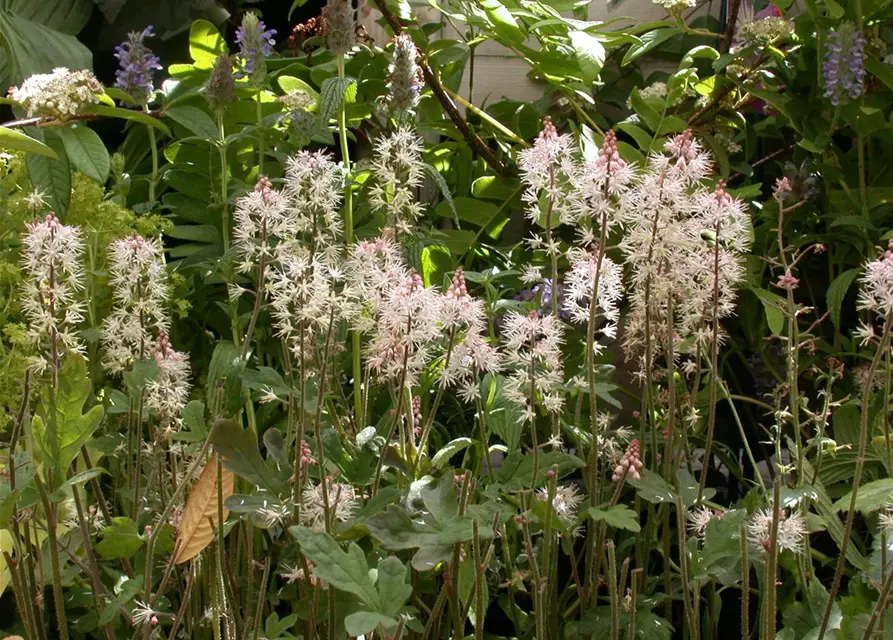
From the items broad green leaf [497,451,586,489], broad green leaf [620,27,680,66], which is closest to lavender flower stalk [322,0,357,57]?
broad green leaf [497,451,586,489]

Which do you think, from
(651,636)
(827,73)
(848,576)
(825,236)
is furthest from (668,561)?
(827,73)

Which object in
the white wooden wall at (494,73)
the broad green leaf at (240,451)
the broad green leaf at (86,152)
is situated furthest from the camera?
the white wooden wall at (494,73)

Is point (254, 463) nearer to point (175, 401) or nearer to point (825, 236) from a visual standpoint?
point (175, 401)

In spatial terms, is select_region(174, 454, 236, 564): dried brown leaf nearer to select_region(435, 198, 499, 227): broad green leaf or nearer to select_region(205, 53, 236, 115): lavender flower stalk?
select_region(205, 53, 236, 115): lavender flower stalk

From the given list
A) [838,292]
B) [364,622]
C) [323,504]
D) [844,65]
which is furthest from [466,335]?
[844,65]

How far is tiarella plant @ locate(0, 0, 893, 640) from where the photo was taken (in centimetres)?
62

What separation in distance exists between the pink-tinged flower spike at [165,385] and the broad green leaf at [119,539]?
11 centimetres

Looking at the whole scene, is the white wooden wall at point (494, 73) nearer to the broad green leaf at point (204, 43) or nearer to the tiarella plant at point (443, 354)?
the tiarella plant at point (443, 354)

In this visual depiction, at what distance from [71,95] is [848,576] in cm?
89

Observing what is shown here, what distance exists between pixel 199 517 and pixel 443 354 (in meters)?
0.27

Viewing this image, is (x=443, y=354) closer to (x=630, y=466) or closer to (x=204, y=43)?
(x=630, y=466)

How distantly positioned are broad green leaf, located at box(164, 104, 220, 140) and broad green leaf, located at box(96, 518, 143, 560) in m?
0.56

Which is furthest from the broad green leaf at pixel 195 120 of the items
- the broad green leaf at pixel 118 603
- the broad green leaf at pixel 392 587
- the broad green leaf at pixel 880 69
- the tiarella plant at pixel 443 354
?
the broad green leaf at pixel 880 69

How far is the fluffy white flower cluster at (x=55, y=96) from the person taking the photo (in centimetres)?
95
